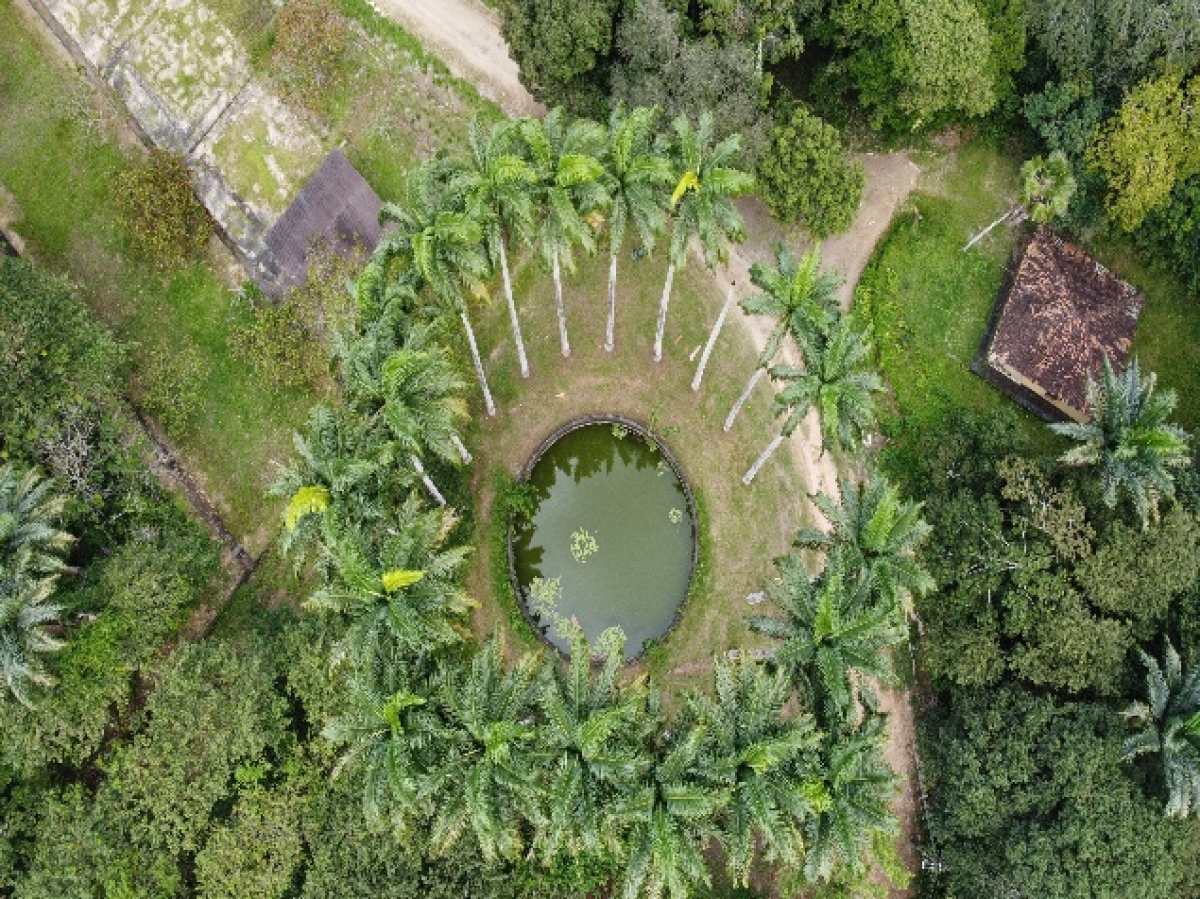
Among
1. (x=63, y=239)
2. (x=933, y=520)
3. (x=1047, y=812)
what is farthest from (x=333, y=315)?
(x=1047, y=812)

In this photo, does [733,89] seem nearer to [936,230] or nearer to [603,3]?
[603,3]

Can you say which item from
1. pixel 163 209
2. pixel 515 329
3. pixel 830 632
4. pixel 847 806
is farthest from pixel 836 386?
pixel 163 209

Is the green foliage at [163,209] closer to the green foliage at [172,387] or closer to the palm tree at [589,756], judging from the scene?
the green foliage at [172,387]

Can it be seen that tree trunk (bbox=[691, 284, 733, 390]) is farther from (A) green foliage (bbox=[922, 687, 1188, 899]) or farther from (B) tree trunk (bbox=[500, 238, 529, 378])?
(A) green foliage (bbox=[922, 687, 1188, 899])

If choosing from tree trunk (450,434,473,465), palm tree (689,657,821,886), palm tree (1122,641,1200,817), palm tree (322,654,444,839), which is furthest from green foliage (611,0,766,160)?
palm tree (1122,641,1200,817)

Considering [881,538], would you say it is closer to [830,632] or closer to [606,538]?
[830,632]
